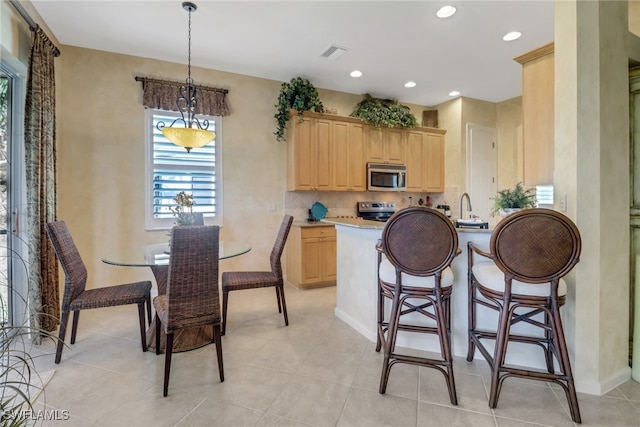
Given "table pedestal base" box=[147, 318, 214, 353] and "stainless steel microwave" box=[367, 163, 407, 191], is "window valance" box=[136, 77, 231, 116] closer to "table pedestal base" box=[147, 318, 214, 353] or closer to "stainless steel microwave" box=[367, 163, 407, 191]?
"stainless steel microwave" box=[367, 163, 407, 191]

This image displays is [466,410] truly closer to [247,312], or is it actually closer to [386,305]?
[386,305]

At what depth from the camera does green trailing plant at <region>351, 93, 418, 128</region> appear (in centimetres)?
480

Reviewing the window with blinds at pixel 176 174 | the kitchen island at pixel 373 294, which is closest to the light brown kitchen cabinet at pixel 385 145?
the kitchen island at pixel 373 294

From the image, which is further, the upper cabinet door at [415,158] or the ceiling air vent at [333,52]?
the upper cabinet door at [415,158]

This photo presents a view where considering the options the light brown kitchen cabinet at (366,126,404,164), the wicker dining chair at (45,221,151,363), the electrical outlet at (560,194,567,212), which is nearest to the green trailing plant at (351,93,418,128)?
the light brown kitchen cabinet at (366,126,404,164)

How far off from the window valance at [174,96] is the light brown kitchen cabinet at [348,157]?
1.62m

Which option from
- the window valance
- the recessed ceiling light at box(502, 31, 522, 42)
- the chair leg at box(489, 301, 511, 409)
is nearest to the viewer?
the chair leg at box(489, 301, 511, 409)

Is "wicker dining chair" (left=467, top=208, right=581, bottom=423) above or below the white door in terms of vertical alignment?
below

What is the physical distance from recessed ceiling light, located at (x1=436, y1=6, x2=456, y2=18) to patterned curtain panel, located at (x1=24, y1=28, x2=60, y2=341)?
361cm

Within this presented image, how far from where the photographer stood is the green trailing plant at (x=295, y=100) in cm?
429

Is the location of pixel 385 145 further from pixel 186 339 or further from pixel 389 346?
pixel 186 339

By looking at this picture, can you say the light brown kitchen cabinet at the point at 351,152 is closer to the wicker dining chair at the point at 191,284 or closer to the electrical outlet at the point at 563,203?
the wicker dining chair at the point at 191,284

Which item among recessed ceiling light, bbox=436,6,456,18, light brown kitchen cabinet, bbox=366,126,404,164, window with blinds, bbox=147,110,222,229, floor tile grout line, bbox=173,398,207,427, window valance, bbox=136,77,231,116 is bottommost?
floor tile grout line, bbox=173,398,207,427

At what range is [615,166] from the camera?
198 cm
